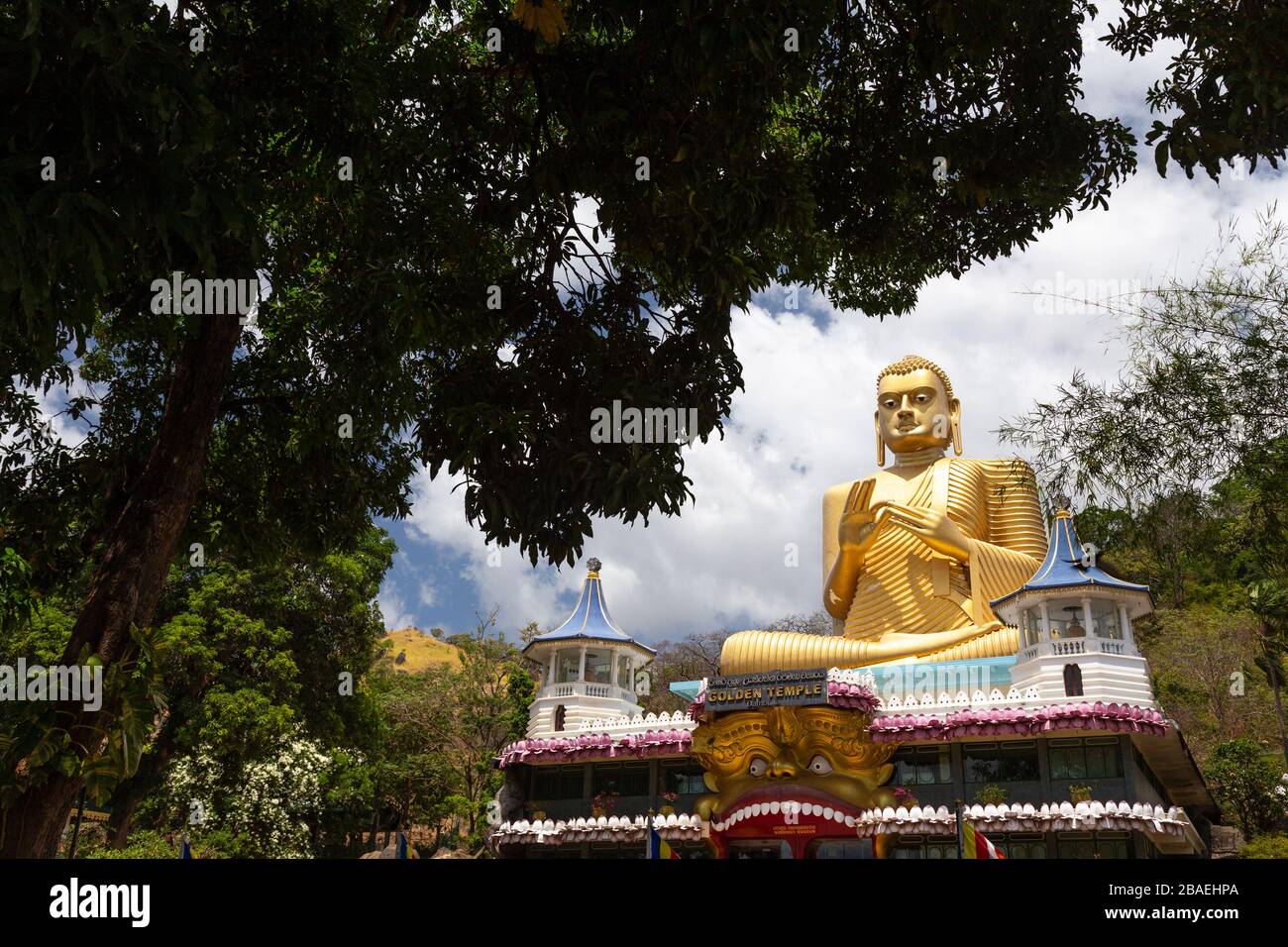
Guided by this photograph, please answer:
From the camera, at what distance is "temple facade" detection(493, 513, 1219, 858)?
1748 centimetres

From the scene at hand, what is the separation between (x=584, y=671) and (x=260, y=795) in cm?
973

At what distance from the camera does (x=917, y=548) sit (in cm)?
2288

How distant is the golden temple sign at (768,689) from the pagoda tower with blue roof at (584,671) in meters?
4.03

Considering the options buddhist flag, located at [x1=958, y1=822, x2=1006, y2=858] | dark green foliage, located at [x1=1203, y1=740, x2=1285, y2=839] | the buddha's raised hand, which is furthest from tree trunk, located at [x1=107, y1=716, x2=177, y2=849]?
dark green foliage, located at [x1=1203, y1=740, x2=1285, y2=839]

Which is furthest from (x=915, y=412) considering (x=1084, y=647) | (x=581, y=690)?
(x=581, y=690)

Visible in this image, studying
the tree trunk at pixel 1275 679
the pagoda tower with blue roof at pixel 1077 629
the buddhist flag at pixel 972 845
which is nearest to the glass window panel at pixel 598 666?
the pagoda tower with blue roof at pixel 1077 629

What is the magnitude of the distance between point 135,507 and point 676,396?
4103mm

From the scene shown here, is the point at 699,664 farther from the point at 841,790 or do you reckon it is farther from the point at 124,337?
the point at 124,337

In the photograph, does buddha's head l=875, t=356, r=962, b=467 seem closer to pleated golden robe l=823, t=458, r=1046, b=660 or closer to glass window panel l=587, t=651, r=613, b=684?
pleated golden robe l=823, t=458, r=1046, b=660

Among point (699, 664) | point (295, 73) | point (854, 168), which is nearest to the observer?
point (295, 73)

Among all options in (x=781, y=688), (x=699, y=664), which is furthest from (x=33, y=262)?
(x=699, y=664)


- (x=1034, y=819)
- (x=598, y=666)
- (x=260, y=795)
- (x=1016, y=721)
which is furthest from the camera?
(x=260, y=795)

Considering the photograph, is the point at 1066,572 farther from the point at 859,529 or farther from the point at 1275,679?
the point at 1275,679
